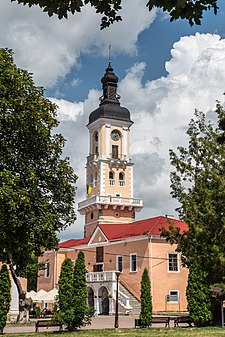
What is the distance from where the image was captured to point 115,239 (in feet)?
161

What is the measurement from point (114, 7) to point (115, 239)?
1762 inches

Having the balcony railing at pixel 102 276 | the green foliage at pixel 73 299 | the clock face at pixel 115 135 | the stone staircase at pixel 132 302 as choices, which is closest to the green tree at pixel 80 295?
the green foliage at pixel 73 299

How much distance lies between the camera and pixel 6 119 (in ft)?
59.6

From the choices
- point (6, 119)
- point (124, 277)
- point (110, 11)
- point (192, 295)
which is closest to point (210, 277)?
point (192, 295)

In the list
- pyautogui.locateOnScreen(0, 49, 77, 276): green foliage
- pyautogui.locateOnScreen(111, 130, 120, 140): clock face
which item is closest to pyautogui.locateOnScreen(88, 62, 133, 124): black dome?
pyautogui.locateOnScreen(111, 130, 120, 140): clock face

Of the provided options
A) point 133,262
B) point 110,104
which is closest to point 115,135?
point 110,104

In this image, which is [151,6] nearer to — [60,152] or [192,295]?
[60,152]

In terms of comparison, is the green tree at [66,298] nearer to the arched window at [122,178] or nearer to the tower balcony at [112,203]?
the tower balcony at [112,203]

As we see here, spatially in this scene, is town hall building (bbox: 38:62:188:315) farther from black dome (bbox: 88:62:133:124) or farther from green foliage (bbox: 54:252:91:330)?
green foliage (bbox: 54:252:91:330)

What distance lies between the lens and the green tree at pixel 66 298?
2416 centimetres

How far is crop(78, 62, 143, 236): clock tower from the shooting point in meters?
60.5

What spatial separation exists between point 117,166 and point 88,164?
397 centimetres

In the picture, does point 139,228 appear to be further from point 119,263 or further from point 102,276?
point 102,276

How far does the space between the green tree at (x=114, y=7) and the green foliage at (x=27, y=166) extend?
13014mm
